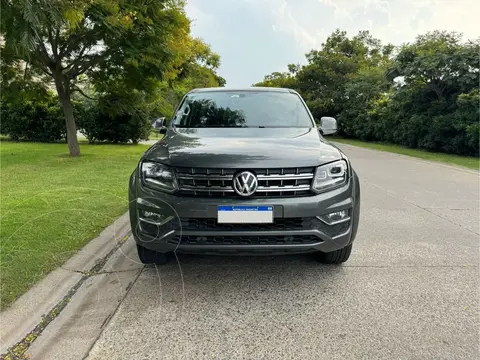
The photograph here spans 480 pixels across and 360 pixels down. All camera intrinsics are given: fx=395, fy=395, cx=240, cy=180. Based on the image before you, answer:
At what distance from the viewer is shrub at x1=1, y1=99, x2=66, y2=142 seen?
1840 centimetres

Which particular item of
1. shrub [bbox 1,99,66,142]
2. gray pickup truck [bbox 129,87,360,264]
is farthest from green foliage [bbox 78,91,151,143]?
gray pickup truck [bbox 129,87,360,264]

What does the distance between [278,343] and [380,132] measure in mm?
24594

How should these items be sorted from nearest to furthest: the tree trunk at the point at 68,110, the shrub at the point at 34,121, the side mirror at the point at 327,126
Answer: the side mirror at the point at 327,126 < the tree trunk at the point at 68,110 < the shrub at the point at 34,121

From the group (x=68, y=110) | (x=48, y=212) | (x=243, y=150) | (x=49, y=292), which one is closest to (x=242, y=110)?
(x=243, y=150)

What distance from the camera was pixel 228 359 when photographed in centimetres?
233

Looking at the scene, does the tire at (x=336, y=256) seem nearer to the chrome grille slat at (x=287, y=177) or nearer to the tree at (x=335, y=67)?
the chrome grille slat at (x=287, y=177)

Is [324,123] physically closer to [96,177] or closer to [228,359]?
[228,359]

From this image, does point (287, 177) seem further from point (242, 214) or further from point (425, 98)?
point (425, 98)

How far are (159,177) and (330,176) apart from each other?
135 centimetres

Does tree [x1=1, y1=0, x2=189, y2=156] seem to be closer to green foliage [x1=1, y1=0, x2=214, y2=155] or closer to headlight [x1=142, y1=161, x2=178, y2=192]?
green foliage [x1=1, y1=0, x2=214, y2=155]

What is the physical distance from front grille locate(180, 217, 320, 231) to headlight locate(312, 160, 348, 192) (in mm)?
267

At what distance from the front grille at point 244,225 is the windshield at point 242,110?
1.54 metres

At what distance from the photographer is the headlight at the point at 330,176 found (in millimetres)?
3045

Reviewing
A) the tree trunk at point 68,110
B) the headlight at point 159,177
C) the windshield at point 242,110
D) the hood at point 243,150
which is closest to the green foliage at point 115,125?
the tree trunk at point 68,110
